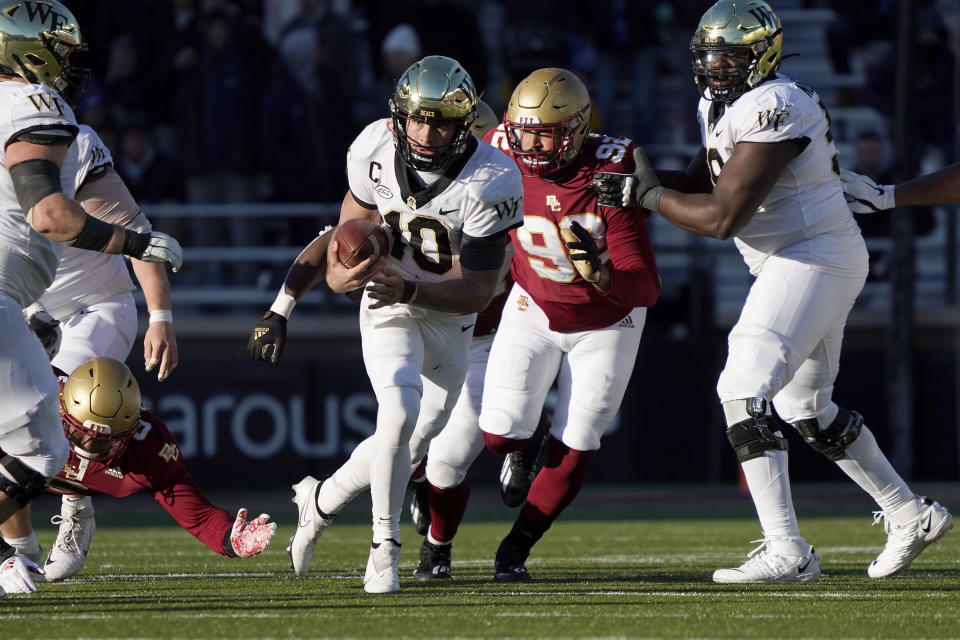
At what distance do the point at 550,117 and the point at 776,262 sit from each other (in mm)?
978

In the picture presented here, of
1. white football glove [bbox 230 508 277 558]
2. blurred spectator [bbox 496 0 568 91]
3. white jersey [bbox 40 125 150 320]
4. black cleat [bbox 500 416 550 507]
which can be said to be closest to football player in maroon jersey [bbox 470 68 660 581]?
black cleat [bbox 500 416 550 507]

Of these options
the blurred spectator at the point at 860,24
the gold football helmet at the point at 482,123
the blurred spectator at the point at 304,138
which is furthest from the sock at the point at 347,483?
Answer: the blurred spectator at the point at 860,24

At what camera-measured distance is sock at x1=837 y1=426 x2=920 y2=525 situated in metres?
5.72

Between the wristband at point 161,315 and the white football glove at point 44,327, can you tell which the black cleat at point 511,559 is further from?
the white football glove at point 44,327

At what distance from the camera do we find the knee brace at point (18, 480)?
15.3 feet

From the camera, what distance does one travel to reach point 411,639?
4.01 meters

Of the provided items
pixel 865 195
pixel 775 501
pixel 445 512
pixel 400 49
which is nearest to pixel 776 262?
pixel 865 195

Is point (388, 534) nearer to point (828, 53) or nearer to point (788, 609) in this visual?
point (788, 609)

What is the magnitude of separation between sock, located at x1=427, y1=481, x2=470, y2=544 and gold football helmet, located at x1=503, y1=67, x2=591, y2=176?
1.26 meters

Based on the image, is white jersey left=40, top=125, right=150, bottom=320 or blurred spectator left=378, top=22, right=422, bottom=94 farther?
blurred spectator left=378, top=22, right=422, bottom=94

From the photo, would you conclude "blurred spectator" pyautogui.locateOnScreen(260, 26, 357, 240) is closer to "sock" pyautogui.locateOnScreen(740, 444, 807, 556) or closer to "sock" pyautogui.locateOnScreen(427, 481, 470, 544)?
"sock" pyautogui.locateOnScreen(427, 481, 470, 544)

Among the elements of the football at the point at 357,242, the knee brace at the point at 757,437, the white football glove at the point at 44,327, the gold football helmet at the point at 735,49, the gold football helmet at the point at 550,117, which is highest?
the gold football helmet at the point at 735,49

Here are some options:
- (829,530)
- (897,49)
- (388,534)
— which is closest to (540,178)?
(388,534)

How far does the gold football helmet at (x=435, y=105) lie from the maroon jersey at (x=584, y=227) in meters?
0.63
